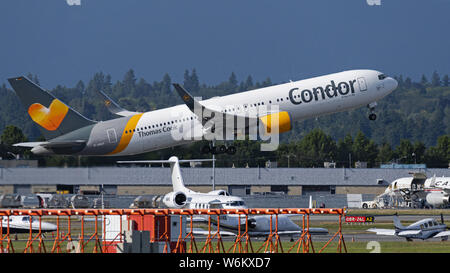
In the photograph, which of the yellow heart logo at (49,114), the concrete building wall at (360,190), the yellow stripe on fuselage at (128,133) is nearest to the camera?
the yellow stripe on fuselage at (128,133)

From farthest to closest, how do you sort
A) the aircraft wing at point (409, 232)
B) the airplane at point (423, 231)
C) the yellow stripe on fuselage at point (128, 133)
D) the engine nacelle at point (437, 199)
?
the engine nacelle at point (437, 199) → the yellow stripe on fuselage at point (128, 133) → the aircraft wing at point (409, 232) → the airplane at point (423, 231)

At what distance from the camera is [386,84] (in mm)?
79312

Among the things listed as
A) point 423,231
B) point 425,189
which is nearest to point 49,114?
point 423,231

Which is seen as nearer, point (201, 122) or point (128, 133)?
point (128, 133)

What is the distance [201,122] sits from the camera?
73.5m

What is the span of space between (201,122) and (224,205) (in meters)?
14.4

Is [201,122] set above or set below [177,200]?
above

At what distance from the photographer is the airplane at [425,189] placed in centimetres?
12188

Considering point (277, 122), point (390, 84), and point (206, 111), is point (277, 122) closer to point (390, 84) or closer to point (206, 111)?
point (206, 111)

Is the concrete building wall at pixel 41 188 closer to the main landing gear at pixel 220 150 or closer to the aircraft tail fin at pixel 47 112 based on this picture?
the aircraft tail fin at pixel 47 112

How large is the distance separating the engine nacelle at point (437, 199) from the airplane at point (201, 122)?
165 feet

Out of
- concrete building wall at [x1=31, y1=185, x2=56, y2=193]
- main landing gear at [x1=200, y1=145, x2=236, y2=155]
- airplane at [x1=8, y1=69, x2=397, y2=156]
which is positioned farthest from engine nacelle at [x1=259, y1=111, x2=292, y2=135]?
concrete building wall at [x1=31, y1=185, x2=56, y2=193]

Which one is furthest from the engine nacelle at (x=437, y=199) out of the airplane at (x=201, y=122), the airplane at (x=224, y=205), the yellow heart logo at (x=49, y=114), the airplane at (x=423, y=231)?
the yellow heart logo at (x=49, y=114)

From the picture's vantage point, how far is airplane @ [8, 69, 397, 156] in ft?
238
